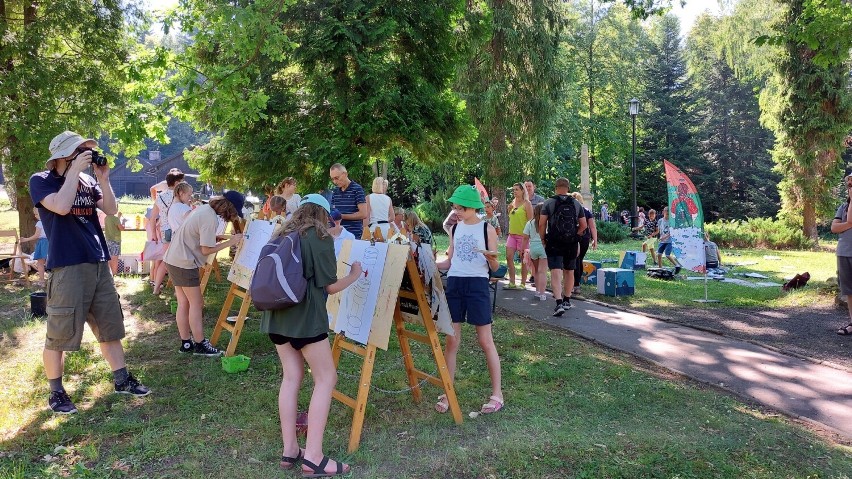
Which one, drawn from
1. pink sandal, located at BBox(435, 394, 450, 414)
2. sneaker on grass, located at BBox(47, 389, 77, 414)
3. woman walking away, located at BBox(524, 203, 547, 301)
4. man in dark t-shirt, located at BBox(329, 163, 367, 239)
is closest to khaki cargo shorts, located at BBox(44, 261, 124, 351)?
sneaker on grass, located at BBox(47, 389, 77, 414)

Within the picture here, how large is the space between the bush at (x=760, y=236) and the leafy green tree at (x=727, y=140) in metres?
10.9

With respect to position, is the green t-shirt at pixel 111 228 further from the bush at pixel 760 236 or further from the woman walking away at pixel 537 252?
the bush at pixel 760 236

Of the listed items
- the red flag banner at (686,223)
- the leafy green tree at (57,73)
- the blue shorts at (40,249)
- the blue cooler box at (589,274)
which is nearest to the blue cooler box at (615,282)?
the red flag banner at (686,223)

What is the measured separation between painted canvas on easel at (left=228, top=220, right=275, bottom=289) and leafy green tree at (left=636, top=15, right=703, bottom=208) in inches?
1350

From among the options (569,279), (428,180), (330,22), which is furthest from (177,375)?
(428,180)

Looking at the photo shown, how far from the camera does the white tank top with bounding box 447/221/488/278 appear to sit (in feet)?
15.9

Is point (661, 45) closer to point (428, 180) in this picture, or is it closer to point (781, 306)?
point (428, 180)

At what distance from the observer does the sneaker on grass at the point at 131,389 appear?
5121mm

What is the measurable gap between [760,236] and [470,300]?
23.9 meters

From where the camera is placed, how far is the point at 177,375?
573 cm

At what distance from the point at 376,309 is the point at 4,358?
14.4ft

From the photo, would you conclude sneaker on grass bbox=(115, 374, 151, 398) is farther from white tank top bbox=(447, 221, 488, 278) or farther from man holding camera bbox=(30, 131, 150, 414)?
white tank top bbox=(447, 221, 488, 278)

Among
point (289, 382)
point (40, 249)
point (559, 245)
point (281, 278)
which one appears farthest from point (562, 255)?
point (40, 249)

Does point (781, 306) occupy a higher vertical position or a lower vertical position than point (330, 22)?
lower
